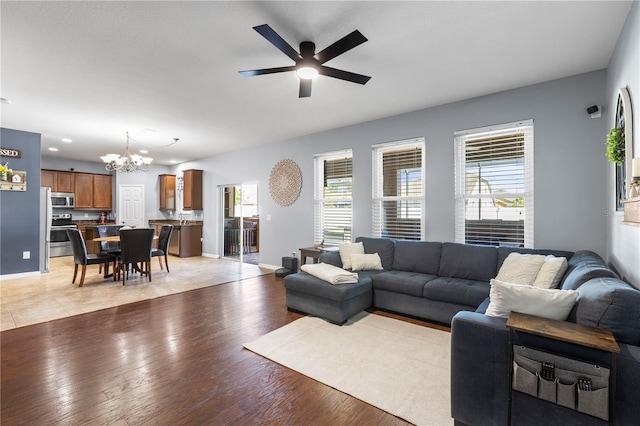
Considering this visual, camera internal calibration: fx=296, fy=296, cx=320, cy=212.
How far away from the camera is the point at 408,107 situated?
4.31 metres

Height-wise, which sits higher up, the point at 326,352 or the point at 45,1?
the point at 45,1

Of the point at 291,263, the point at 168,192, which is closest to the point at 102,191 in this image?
the point at 168,192

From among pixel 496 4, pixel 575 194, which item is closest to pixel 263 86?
pixel 496 4

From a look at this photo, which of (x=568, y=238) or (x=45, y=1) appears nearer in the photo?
(x=45, y=1)

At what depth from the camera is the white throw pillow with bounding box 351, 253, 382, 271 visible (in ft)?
13.4

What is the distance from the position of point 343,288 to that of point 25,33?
3648 mm

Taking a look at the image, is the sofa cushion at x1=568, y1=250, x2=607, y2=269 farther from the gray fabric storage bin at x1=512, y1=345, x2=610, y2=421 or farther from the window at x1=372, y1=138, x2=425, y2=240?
the window at x1=372, y1=138, x2=425, y2=240

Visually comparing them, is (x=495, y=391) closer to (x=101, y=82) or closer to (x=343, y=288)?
(x=343, y=288)

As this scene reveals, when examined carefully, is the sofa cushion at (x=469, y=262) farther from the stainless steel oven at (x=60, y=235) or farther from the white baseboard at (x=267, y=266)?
the stainless steel oven at (x=60, y=235)

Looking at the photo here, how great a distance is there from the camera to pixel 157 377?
7.47ft

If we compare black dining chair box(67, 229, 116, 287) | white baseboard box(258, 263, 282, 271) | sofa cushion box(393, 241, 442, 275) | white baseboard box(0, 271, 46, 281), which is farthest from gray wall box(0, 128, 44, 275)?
sofa cushion box(393, 241, 442, 275)

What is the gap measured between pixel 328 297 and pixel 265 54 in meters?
2.58

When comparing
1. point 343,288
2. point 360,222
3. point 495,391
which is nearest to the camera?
point 495,391

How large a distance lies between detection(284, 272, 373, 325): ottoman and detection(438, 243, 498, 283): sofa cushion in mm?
1011
